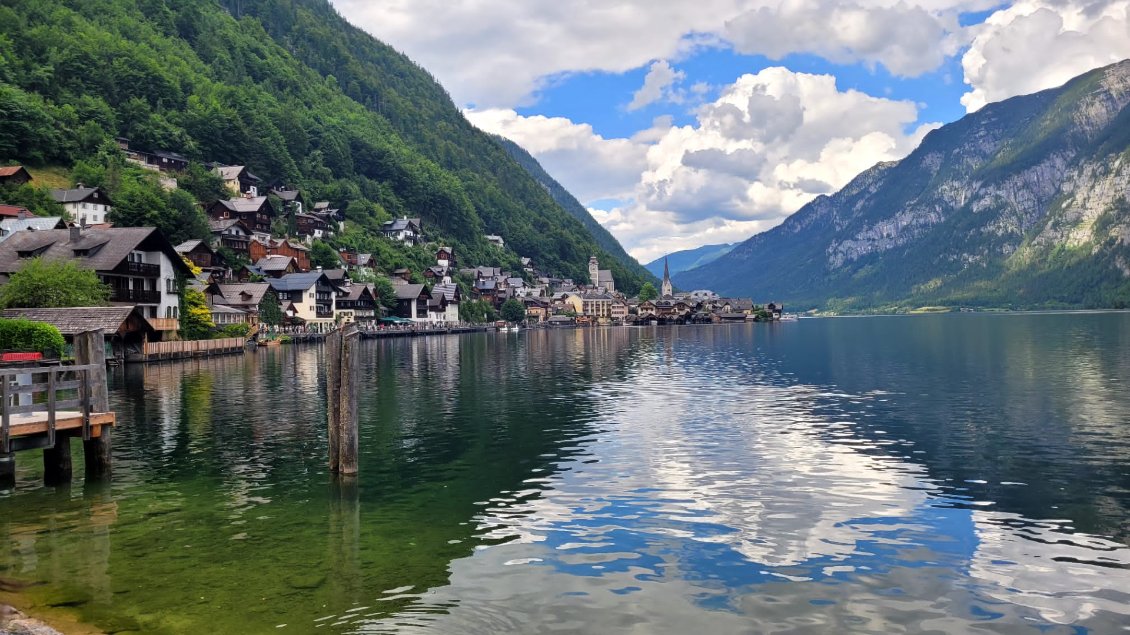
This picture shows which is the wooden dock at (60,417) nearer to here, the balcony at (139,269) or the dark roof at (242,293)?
the balcony at (139,269)

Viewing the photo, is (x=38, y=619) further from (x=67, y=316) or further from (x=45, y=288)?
(x=45, y=288)

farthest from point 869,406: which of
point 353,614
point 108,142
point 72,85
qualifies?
point 72,85

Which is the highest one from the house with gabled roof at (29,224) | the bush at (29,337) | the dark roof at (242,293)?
the house with gabled roof at (29,224)

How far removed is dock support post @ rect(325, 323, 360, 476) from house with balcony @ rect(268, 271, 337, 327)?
392 ft

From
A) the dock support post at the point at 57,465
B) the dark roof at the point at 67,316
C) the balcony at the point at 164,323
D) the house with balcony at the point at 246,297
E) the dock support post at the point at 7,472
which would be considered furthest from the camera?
the house with balcony at the point at 246,297

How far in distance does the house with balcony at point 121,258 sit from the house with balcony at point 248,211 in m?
73.0

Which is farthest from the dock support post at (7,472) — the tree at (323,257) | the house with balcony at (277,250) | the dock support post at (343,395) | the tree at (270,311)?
the tree at (323,257)

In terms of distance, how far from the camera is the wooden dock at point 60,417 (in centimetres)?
2284

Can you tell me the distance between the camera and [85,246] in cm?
7888

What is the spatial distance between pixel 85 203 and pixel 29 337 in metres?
78.3

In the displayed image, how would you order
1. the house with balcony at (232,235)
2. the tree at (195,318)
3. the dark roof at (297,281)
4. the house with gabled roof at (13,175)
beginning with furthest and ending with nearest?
the house with balcony at (232,235) → the dark roof at (297,281) → the house with gabled roof at (13,175) → the tree at (195,318)

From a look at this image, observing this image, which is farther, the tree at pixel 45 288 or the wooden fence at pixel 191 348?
the wooden fence at pixel 191 348

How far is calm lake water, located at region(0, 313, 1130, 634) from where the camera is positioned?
49.4 ft

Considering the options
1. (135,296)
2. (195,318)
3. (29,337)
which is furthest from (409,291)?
(29,337)
